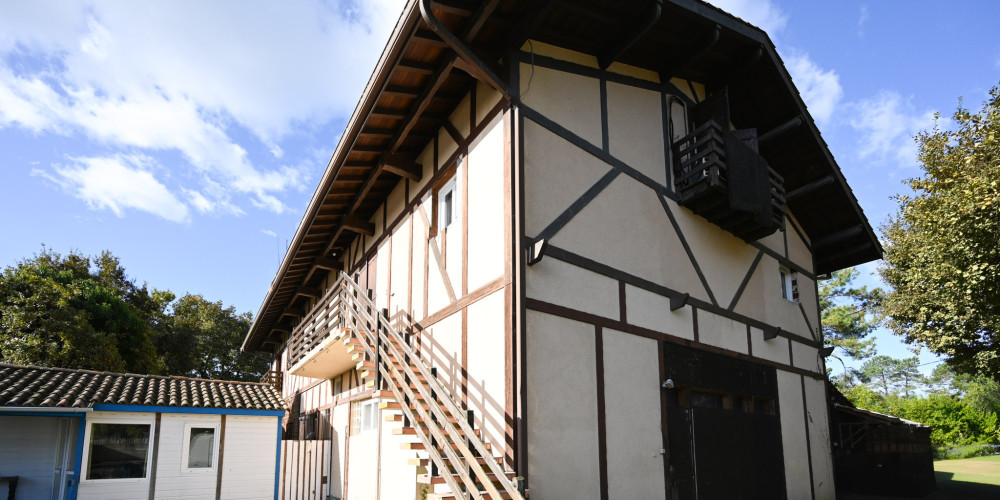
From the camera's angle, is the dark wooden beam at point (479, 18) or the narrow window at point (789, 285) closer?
the dark wooden beam at point (479, 18)

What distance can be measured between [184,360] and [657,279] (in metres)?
31.0

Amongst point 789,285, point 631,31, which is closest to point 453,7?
point 631,31

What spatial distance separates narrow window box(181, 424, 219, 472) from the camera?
12.6 meters

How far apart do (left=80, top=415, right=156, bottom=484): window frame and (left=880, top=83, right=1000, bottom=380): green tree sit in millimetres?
16211

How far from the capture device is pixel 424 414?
8188mm

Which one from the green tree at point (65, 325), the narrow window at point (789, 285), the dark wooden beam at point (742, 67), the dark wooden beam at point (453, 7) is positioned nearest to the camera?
the dark wooden beam at point (453, 7)

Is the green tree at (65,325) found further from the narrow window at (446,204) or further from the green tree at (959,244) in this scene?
the green tree at (959,244)

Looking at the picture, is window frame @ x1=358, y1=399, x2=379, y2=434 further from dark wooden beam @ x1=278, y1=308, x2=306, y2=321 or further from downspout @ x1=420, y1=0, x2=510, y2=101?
dark wooden beam @ x1=278, y1=308, x2=306, y2=321

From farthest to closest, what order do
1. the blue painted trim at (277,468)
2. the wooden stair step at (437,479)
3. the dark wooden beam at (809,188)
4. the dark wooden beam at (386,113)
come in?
the dark wooden beam at (809,188) < the blue painted trim at (277,468) < the dark wooden beam at (386,113) < the wooden stair step at (437,479)

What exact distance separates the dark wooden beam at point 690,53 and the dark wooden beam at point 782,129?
9.81 ft

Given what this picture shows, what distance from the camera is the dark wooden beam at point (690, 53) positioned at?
10586 millimetres

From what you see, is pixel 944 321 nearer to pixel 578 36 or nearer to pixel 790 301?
pixel 790 301

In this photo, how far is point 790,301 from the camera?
575 inches

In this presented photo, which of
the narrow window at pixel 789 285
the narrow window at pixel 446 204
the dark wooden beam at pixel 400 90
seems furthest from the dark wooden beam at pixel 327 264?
the narrow window at pixel 789 285
